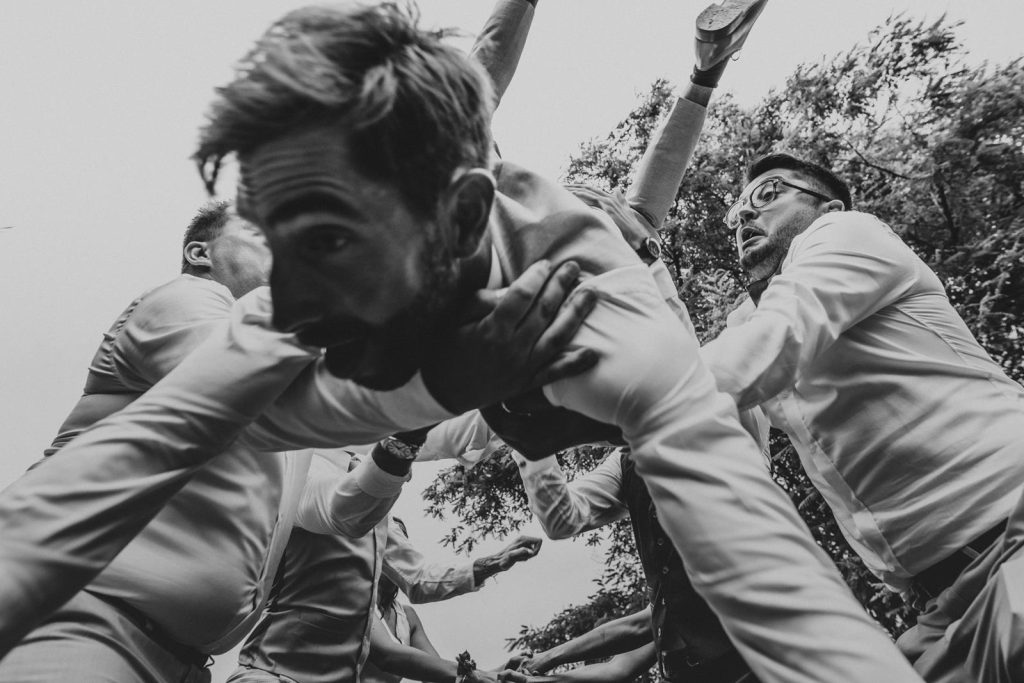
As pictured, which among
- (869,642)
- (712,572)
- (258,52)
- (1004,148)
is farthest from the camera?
(1004,148)

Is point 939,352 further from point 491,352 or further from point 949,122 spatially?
point 949,122

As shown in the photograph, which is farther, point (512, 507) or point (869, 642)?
point (512, 507)

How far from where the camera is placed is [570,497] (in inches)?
168

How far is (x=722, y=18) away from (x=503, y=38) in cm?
102

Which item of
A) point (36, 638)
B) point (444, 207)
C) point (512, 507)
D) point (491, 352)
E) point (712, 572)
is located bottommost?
point (512, 507)

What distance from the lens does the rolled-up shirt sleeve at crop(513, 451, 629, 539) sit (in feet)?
14.0

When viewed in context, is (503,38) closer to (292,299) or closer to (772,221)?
(772,221)

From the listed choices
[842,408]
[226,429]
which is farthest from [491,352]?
[842,408]

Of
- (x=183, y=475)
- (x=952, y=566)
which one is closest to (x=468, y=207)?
(x=183, y=475)

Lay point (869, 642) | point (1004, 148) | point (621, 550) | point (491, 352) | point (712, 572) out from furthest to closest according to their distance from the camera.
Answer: point (621, 550)
point (1004, 148)
point (491, 352)
point (712, 572)
point (869, 642)

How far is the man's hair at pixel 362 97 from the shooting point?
169 centimetres

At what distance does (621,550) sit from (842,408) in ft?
35.7

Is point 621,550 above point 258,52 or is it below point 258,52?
below

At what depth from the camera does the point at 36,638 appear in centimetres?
225
